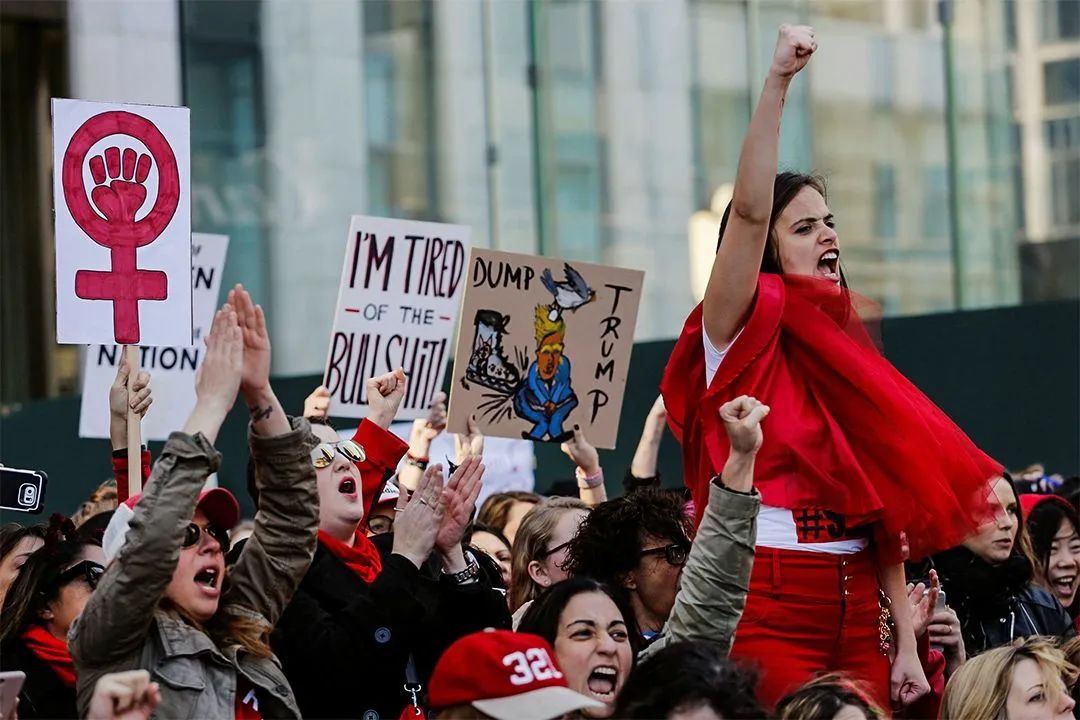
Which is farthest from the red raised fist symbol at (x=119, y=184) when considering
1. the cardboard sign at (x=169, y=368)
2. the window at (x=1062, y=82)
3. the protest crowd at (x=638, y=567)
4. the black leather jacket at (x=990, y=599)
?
the window at (x=1062, y=82)

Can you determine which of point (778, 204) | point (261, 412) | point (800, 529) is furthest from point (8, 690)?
point (778, 204)

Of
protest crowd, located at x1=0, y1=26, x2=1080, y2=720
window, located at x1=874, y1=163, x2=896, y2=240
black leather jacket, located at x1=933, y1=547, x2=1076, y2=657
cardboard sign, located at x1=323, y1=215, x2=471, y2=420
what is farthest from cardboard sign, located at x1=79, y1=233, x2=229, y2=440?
window, located at x1=874, y1=163, x2=896, y2=240

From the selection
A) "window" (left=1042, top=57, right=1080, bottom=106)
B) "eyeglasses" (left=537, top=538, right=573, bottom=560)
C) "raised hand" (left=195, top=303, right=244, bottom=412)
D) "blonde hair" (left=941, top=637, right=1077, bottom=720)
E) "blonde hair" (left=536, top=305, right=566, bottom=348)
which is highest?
"window" (left=1042, top=57, right=1080, bottom=106)

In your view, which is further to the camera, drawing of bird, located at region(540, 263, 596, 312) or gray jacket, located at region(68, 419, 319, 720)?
drawing of bird, located at region(540, 263, 596, 312)

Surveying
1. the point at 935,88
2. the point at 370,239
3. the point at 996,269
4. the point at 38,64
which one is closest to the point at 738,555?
the point at 370,239

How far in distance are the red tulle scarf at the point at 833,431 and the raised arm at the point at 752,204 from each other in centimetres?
7

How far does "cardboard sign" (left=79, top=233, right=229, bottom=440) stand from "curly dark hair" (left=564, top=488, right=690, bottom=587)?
3.98 metres

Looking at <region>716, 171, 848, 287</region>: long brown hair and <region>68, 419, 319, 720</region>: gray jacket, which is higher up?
<region>716, 171, 848, 287</region>: long brown hair

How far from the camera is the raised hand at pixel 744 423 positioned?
3719 mm

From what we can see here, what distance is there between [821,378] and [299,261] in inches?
378

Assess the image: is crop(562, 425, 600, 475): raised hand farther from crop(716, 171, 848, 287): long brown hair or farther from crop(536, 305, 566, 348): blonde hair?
crop(716, 171, 848, 287): long brown hair

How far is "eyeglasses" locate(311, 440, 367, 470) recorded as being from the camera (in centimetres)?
467

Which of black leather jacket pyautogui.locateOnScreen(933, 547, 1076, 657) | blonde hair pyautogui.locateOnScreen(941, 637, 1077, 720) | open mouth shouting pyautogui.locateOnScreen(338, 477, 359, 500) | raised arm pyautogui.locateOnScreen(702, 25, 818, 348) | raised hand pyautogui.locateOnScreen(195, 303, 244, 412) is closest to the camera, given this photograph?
raised hand pyautogui.locateOnScreen(195, 303, 244, 412)

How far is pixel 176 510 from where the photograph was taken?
3541mm
